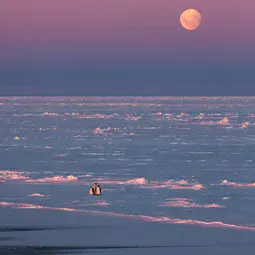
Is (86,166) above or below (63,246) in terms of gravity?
above

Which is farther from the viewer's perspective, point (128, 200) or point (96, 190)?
point (96, 190)

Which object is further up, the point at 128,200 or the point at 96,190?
the point at 96,190

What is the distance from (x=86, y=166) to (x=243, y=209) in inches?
419

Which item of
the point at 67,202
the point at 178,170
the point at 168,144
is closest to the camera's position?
the point at 67,202

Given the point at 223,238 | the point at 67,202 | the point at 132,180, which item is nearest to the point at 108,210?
the point at 67,202

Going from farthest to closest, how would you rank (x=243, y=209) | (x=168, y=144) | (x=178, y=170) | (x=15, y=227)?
(x=168, y=144), (x=178, y=170), (x=243, y=209), (x=15, y=227)

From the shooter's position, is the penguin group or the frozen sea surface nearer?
the frozen sea surface

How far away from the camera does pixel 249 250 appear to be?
14.7 m

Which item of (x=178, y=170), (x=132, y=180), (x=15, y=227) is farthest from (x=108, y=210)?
(x=178, y=170)

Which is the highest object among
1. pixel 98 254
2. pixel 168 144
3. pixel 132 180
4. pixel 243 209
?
pixel 168 144

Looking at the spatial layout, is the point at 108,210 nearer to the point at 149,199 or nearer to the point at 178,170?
the point at 149,199

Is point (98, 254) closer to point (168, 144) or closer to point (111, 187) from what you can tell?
point (111, 187)

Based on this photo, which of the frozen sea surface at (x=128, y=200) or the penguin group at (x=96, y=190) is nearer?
the frozen sea surface at (x=128, y=200)

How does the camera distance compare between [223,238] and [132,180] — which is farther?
[132,180]
